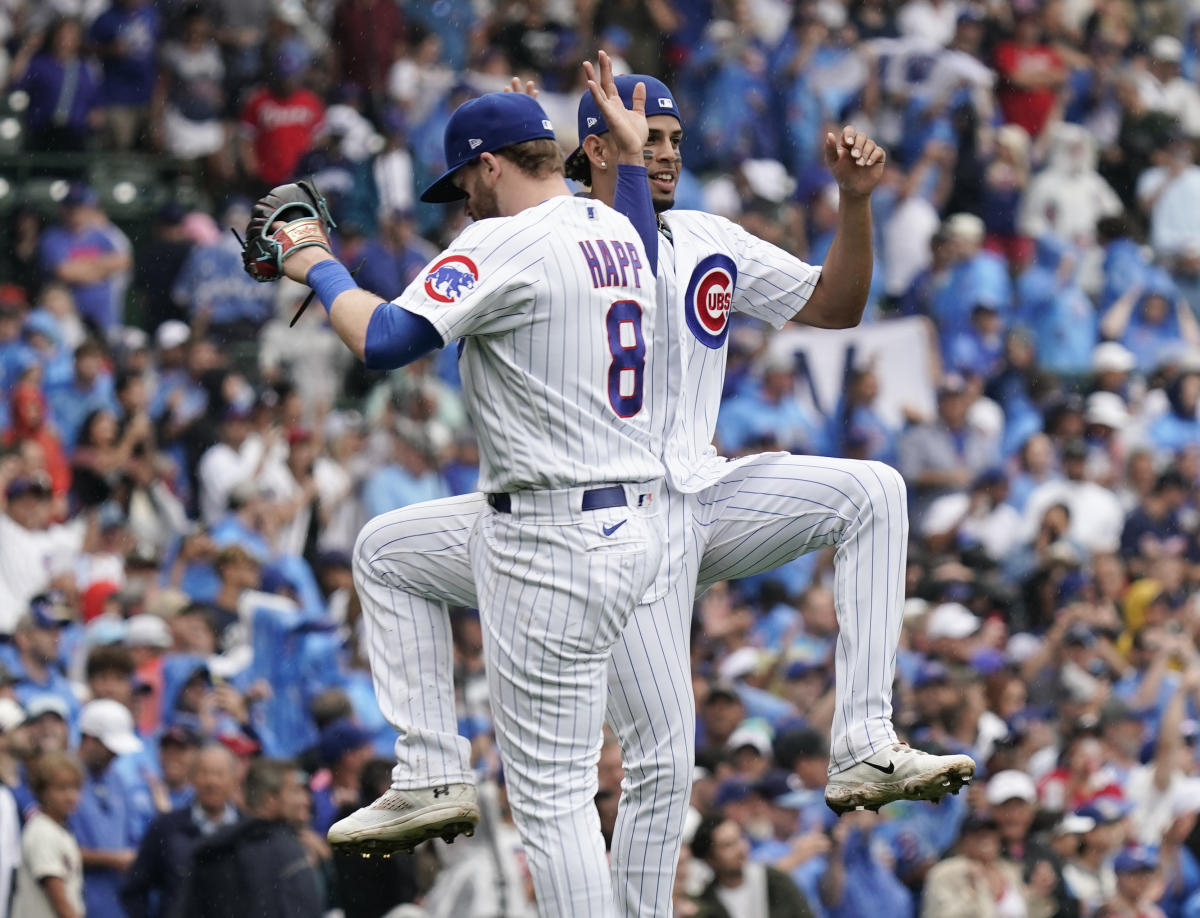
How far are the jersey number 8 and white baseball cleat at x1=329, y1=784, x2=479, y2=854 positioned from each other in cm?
116

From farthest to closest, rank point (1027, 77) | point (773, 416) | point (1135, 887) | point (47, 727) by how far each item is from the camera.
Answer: point (1027, 77), point (773, 416), point (1135, 887), point (47, 727)

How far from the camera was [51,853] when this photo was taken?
859 centimetres

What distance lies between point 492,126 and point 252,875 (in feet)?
13.0

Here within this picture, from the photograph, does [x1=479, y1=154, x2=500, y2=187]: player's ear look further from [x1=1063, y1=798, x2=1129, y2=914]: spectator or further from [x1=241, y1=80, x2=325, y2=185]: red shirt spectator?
[x1=241, y1=80, x2=325, y2=185]: red shirt spectator

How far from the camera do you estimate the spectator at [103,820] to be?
8867 mm

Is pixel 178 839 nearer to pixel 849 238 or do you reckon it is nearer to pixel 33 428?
pixel 849 238

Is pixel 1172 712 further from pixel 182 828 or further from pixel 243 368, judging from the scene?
pixel 243 368

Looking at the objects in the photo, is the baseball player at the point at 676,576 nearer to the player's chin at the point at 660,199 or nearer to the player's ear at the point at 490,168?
the player's chin at the point at 660,199

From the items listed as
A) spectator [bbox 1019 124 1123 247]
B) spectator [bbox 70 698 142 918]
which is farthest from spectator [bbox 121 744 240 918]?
spectator [bbox 1019 124 1123 247]

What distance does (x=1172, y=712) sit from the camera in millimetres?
11438

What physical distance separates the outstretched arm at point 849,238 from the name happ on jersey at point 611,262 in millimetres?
690

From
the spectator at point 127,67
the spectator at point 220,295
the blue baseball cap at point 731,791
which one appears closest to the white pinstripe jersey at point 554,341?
the blue baseball cap at point 731,791

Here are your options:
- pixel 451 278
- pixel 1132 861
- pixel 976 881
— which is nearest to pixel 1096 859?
pixel 1132 861

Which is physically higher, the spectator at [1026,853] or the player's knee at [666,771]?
the player's knee at [666,771]
